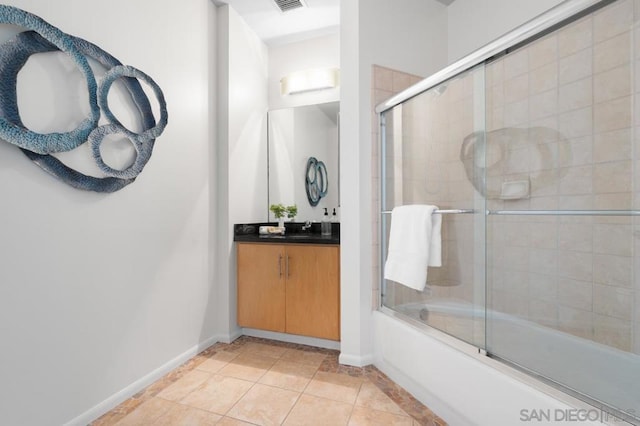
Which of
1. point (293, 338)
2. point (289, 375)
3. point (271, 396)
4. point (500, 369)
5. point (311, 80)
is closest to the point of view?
point (500, 369)

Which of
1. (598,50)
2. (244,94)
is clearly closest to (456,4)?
(598,50)

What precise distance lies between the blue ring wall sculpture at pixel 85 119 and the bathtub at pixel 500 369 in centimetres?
175

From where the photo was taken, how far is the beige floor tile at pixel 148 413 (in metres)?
1.52

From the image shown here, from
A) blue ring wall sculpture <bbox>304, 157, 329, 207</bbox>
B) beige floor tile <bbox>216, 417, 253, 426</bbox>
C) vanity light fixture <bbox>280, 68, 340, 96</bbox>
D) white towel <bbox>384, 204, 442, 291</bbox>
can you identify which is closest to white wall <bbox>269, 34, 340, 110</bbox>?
vanity light fixture <bbox>280, 68, 340, 96</bbox>

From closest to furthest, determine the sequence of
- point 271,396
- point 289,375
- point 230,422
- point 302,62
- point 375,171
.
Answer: point 230,422, point 271,396, point 289,375, point 375,171, point 302,62

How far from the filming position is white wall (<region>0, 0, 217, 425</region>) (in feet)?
4.16

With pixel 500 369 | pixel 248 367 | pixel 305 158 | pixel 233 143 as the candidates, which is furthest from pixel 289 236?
pixel 500 369

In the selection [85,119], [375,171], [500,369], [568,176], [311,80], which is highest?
[311,80]

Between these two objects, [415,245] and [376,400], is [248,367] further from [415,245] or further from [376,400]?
[415,245]

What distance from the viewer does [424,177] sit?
1853 millimetres

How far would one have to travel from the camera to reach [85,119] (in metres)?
1.47

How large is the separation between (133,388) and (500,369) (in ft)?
5.93

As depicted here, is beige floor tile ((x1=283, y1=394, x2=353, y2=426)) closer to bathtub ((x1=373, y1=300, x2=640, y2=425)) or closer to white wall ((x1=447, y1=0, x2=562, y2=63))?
bathtub ((x1=373, y1=300, x2=640, y2=425))

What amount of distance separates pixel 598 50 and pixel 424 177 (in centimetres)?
88
